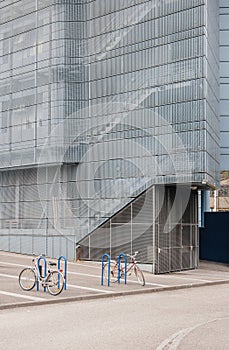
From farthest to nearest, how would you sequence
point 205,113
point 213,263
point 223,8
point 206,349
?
point 223,8 < point 213,263 < point 205,113 < point 206,349

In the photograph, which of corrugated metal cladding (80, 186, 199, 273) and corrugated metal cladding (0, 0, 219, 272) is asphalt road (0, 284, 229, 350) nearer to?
corrugated metal cladding (80, 186, 199, 273)

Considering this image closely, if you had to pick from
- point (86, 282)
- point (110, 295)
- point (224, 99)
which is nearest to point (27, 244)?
point (86, 282)

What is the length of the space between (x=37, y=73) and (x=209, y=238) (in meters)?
15.8

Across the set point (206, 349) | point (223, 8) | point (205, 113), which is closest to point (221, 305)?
point (206, 349)

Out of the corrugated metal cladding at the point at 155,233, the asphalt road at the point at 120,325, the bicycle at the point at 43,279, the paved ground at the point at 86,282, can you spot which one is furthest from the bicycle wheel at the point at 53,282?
the corrugated metal cladding at the point at 155,233

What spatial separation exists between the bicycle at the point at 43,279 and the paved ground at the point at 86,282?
0.22 metres

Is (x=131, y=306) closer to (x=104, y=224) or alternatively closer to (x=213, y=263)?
(x=104, y=224)

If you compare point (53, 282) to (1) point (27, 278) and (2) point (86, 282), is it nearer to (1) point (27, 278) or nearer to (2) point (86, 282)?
(1) point (27, 278)

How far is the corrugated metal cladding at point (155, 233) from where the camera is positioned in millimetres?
31141

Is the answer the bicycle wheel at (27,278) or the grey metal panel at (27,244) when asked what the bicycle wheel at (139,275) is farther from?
the grey metal panel at (27,244)

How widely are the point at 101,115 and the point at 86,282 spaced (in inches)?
506

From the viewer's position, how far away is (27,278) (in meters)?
20.5

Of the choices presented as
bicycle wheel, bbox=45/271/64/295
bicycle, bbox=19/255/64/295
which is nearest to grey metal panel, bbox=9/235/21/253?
bicycle, bbox=19/255/64/295

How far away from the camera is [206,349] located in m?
10.9
